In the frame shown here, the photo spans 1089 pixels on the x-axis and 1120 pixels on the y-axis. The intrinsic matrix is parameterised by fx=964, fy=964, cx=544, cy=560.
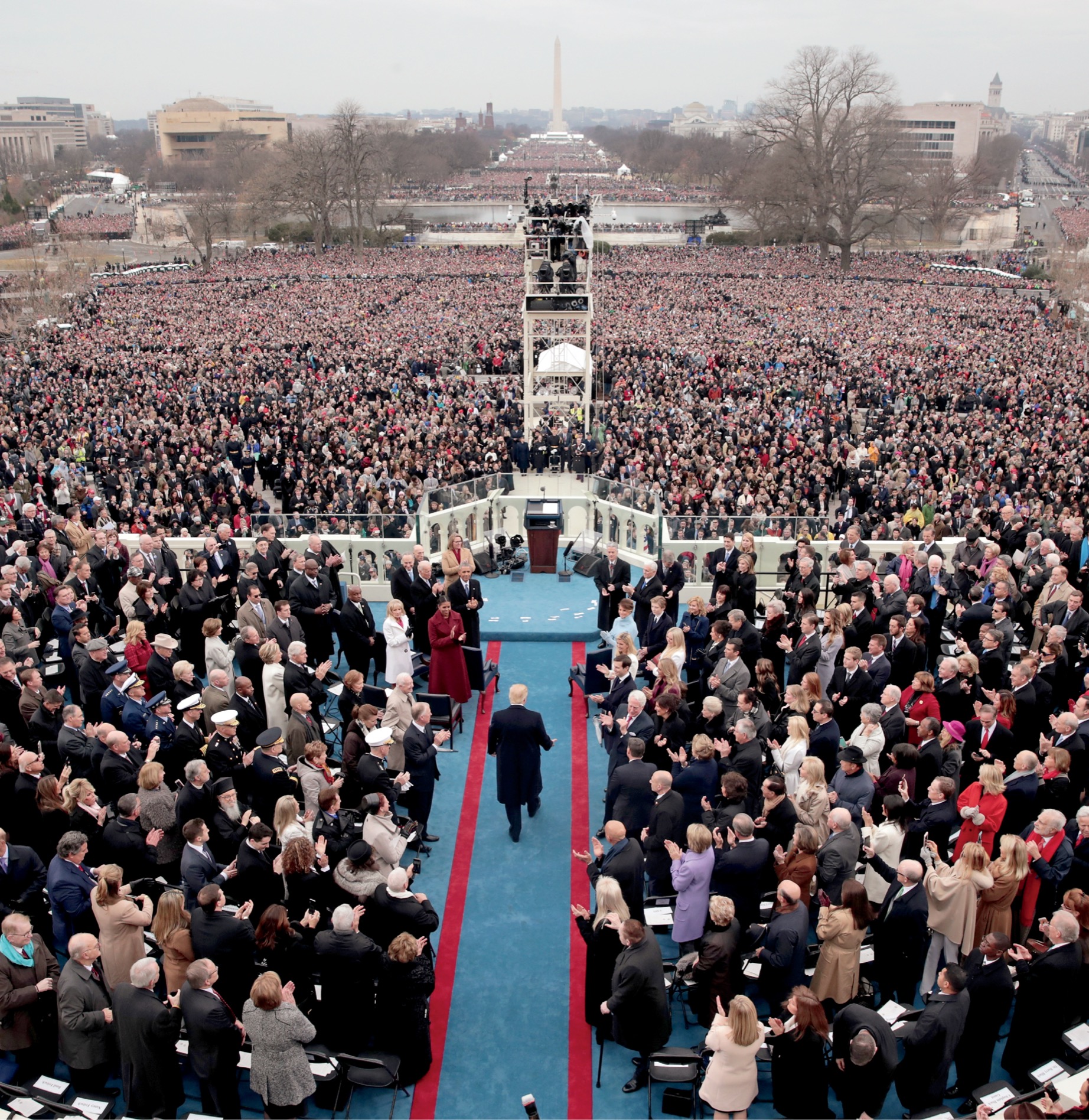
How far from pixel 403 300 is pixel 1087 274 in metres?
35.4

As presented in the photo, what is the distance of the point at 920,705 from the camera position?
7.84 m

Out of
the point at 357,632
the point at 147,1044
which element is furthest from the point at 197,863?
the point at 357,632

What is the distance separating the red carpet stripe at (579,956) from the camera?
593 cm

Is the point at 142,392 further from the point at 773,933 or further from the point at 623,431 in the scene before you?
the point at 773,933

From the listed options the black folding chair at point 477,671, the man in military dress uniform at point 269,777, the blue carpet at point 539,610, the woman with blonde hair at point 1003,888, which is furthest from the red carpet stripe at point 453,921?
the woman with blonde hair at point 1003,888

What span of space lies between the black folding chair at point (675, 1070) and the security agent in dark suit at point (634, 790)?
1.67 meters

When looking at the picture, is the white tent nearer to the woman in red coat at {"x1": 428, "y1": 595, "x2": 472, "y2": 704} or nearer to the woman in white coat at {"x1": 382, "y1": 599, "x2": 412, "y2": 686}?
the woman in red coat at {"x1": 428, "y1": 595, "x2": 472, "y2": 704}

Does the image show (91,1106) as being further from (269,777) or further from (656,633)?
(656,633)

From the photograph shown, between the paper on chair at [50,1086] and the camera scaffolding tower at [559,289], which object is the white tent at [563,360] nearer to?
the camera scaffolding tower at [559,289]

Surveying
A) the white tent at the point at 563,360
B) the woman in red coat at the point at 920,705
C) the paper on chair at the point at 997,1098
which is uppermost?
the white tent at the point at 563,360

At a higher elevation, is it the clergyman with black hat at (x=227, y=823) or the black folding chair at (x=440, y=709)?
the clergyman with black hat at (x=227, y=823)

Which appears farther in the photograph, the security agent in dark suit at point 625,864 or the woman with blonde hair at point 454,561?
the woman with blonde hair at point 454,561

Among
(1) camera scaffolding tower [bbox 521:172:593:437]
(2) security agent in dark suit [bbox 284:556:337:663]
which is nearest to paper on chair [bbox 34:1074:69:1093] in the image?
(2) security agent in dark suit [bbox 284:556:337:663]

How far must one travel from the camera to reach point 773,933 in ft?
18.4
